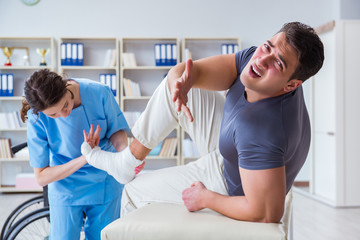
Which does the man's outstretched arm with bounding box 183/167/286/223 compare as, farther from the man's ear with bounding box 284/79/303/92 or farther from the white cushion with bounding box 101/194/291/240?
the man's ear with bounding box 284/79/303/92

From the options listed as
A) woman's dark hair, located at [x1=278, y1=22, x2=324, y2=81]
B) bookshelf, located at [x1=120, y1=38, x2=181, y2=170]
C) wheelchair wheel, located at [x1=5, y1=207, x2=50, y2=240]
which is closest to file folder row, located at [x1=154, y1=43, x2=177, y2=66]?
bookshelf, located at [x1=120, y1=38, x2=181, y2=170]

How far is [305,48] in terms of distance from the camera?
1.07 m

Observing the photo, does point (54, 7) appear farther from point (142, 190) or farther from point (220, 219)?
point (220, 219)

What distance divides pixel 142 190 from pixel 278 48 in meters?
0.65

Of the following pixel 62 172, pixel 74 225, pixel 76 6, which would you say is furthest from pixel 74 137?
pixel 76 6

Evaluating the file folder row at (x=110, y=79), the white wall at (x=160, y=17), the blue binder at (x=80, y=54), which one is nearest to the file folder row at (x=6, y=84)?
the white wall at (x=160, y=17)

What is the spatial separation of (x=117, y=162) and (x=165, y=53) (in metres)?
3.36

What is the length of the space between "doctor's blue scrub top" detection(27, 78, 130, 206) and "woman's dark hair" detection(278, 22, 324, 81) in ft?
3.12

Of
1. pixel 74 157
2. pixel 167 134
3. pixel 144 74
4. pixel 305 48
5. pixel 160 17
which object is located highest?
pixel 160 17

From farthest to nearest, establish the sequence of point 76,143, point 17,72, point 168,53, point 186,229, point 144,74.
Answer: point 144,74
point 17,72
point 168,53
point 76,143
point 186,229

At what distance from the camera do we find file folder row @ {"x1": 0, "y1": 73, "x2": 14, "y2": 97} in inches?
176

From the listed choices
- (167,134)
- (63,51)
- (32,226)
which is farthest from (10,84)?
(167,134)

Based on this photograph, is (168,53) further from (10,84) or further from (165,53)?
(10,84)

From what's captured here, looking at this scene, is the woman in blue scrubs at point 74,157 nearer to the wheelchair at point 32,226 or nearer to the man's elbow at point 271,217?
Answer: the wheelchair at point 32,226
